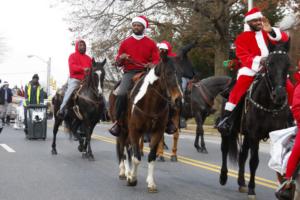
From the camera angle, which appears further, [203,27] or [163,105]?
[203,27]

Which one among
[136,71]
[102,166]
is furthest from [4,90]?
[136,71]

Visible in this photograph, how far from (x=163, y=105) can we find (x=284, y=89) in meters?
2.34

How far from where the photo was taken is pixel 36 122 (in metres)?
19.9

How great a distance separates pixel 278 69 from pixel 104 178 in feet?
13.8

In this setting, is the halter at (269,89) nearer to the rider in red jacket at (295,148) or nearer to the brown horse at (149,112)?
the brown horse at (149,112)

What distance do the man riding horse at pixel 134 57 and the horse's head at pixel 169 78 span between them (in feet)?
4.48

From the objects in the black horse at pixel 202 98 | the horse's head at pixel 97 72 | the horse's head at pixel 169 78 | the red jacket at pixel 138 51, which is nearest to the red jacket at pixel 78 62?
the horse's head at pixel 97 72

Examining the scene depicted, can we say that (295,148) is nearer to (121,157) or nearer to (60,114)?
(121,157)

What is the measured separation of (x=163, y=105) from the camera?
912cm

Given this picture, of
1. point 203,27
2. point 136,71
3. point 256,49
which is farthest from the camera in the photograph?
point 203,27

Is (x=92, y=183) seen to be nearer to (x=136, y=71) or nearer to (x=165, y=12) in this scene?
(x=136, y=71)

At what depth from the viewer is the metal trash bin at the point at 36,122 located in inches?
782

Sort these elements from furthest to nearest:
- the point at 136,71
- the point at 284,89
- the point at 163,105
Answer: the point at 136,71 < the point at 163,105 < the point at 284,89

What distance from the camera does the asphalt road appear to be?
28.3 feet
